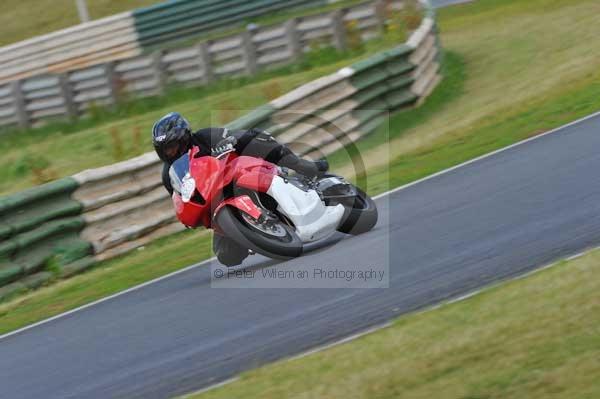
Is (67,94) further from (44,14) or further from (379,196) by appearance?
(44,14)

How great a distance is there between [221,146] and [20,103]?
42.1ft

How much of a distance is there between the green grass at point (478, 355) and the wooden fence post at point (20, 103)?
15.4 metres

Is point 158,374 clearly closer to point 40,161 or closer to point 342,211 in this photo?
point 342,211

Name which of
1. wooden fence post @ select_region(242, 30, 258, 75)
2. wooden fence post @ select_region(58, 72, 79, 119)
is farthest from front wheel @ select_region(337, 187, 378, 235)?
wooden fence post @ select_region(58, 72, 79, 119)

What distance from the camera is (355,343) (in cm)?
625

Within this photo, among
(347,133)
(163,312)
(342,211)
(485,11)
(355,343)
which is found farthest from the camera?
(485,11)

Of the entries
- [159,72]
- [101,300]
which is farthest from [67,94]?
[101,300]

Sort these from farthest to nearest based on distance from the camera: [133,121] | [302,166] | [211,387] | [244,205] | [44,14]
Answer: [44,14] → [133,121] → [302,166] → [244,205] → [211,387]

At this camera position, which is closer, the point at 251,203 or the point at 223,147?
the point at 251,203

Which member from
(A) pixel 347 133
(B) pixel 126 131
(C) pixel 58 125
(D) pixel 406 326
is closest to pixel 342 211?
(D) pixel 406 326

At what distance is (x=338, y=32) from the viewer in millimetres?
20375

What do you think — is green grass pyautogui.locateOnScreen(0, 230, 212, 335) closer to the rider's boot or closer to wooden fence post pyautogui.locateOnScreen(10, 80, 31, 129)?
the rider's boot

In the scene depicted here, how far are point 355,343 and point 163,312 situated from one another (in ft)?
8.39

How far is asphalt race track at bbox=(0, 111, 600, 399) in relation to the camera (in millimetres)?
6719
